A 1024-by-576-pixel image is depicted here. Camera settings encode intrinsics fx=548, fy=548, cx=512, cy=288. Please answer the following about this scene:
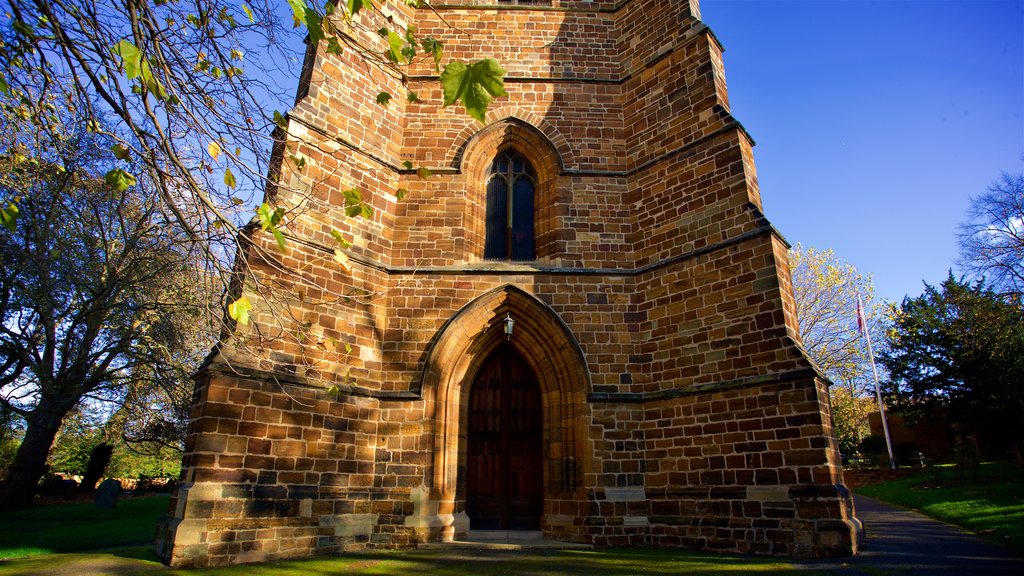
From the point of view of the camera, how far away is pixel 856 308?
23281 millimetres

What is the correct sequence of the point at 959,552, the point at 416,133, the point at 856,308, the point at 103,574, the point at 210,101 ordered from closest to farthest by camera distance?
the point at 210,101, the point at 103,574, the point at 959,552, the point at 416,133, the point at 856,308

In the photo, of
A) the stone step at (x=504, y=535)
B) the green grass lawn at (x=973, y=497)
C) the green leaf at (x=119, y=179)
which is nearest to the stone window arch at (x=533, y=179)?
the stone step at (x=504, y=535)

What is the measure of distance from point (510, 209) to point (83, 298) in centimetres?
1098

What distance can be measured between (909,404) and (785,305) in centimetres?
2285

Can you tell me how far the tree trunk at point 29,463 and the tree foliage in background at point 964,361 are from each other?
26.0 metres

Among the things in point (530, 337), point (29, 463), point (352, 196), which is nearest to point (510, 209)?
point (530, 337)

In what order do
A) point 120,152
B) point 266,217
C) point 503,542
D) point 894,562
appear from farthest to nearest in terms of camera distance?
point 503,542, point 894,562, point 120,152, point 266,217

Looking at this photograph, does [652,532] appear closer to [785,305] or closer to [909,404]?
[785,305]

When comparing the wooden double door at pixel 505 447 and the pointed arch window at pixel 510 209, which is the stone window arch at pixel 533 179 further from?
the wooden double door at pixel 505 447

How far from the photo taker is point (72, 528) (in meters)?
10.6

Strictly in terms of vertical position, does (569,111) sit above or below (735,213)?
above

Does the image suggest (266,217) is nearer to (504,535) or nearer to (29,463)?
(504,535)

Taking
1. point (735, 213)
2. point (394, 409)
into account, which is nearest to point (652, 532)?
point (394, 409)

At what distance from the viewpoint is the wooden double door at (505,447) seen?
8773mm
